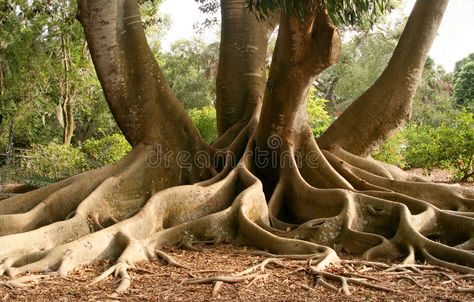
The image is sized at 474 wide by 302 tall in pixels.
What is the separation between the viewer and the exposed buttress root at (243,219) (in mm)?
5293

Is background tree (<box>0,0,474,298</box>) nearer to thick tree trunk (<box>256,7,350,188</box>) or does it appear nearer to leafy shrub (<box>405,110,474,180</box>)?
thick tree trunk (<box>256,7,350,188</box>)

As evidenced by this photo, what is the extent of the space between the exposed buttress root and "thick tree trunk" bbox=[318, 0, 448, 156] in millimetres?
414

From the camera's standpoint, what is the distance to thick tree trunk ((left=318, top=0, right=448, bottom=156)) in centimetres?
821

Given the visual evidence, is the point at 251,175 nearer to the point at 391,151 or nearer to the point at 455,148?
the point at 455,148

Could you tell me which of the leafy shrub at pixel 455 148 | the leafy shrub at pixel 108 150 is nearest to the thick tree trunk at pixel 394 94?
the leafy shrub at pixel 455 148

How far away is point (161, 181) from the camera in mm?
7551

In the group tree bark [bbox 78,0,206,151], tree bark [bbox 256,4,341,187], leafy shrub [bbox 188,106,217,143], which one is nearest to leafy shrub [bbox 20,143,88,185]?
leafy shrub [bbox 188,106,217,143]

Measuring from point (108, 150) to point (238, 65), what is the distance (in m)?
8.99

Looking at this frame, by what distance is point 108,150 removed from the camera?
681 inches

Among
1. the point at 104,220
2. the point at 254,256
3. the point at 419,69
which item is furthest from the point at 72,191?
the point at 419,69

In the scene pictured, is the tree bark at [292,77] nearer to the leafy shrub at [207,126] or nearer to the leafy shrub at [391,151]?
the leafy shrub at [391,151]

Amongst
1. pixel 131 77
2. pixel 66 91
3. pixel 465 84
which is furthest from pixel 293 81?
pixel 465 84

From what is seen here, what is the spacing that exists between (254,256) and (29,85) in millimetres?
14958

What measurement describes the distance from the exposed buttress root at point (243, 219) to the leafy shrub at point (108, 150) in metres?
9.42
